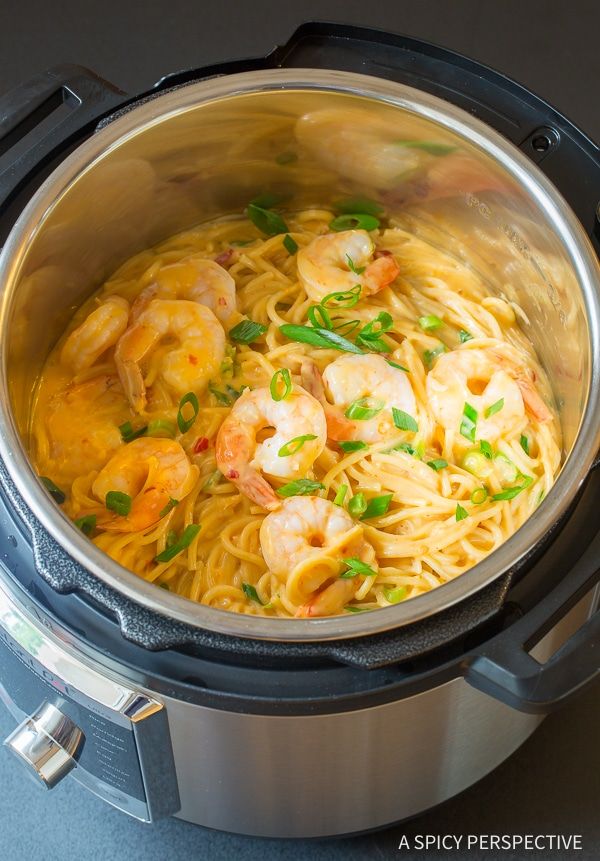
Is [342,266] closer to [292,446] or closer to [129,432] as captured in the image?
[292,446]

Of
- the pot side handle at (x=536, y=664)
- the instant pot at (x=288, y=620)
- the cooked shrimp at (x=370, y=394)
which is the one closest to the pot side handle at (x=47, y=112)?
the instant pot at (x=288, y=620)

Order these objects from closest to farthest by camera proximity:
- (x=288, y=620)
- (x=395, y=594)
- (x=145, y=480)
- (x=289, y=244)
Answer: (x=288, y=620), (x=395, y=594), (x=145, y=480), (x=289, y=244)

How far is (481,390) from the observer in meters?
2.84

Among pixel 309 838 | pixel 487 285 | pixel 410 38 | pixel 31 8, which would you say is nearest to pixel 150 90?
pixel 410 38

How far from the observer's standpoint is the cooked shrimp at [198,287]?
2.96 m

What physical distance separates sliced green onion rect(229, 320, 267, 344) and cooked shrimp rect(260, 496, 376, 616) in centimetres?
61

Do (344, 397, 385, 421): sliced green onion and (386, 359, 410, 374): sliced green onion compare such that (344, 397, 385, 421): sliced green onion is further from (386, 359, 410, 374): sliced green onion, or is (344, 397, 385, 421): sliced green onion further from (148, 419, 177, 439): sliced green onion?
(148, 419, 177, 439): sliced green onion

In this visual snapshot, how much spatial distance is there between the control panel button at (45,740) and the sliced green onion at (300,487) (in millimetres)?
737

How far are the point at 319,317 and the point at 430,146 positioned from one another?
0.54m

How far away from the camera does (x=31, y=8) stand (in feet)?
13.2

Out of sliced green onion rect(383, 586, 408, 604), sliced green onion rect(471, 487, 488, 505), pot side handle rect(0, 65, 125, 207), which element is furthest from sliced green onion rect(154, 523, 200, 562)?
pot side handle rect(0, 65, 125, 207)

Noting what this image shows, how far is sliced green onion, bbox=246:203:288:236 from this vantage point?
317 centimetres

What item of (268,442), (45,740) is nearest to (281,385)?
(268,442)

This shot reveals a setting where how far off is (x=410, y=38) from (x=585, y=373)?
40.8 inches
